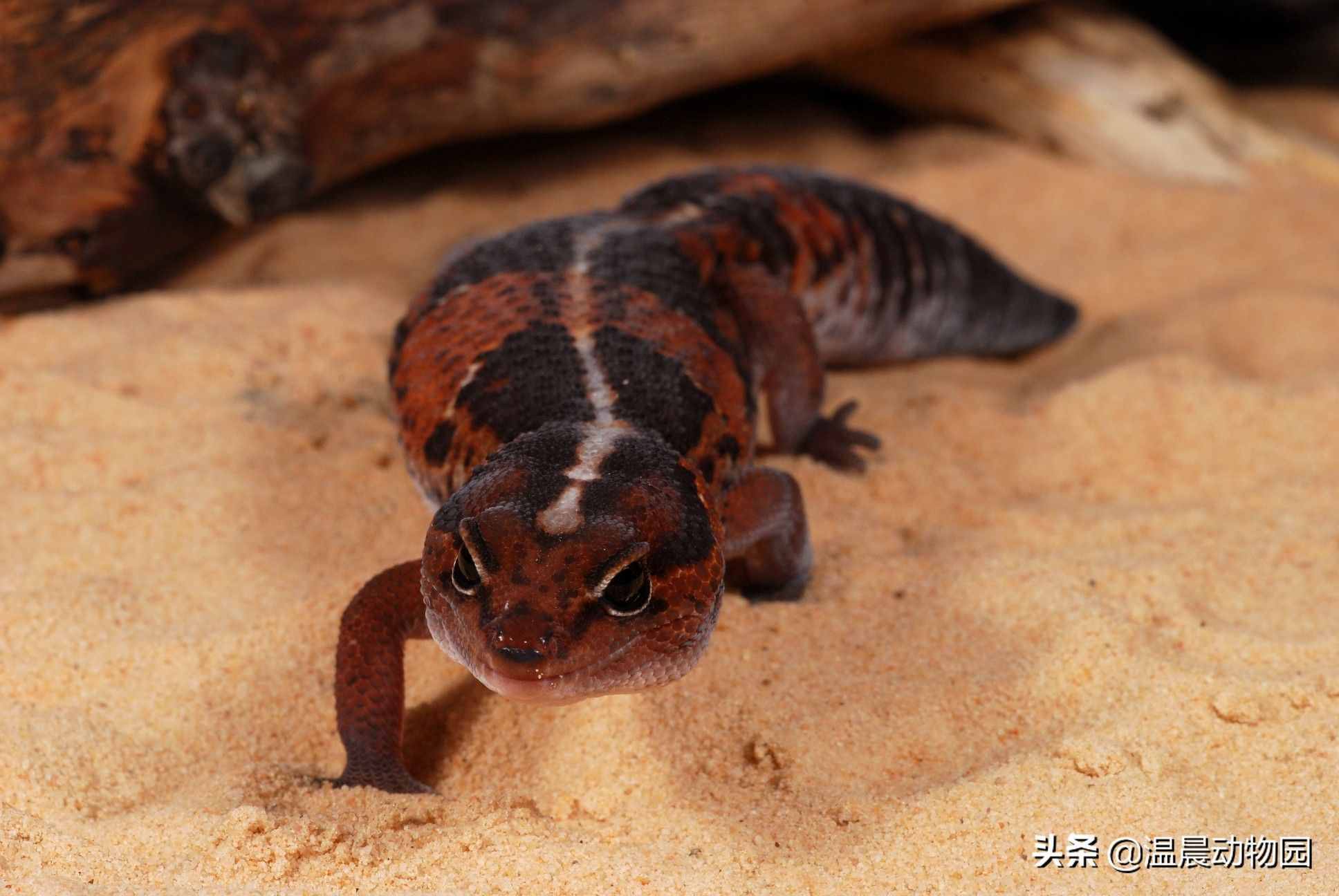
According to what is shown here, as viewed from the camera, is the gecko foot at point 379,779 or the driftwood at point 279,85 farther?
the driftwood at point 279,85

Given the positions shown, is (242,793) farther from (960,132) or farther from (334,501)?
(960,132)

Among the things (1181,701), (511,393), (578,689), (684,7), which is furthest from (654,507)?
(684,7)

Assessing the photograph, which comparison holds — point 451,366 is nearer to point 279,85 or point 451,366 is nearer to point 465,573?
point 465,573

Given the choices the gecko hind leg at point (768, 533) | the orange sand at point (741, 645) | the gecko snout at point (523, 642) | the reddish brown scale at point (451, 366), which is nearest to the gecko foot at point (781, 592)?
the gecko hind leg at point (768, 533)

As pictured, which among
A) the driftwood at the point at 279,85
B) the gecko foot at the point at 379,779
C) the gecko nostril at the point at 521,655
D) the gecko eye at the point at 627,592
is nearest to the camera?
the gecko nostril at the point at 521,655

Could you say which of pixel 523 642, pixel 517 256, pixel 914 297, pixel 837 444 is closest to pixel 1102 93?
pixel 914 297

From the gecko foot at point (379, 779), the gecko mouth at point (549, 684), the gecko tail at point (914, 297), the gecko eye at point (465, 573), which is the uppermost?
the gecko eye at point (465, 573)

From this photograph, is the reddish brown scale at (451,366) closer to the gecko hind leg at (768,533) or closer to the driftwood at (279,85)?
the gecko hind leg at (768,533)
